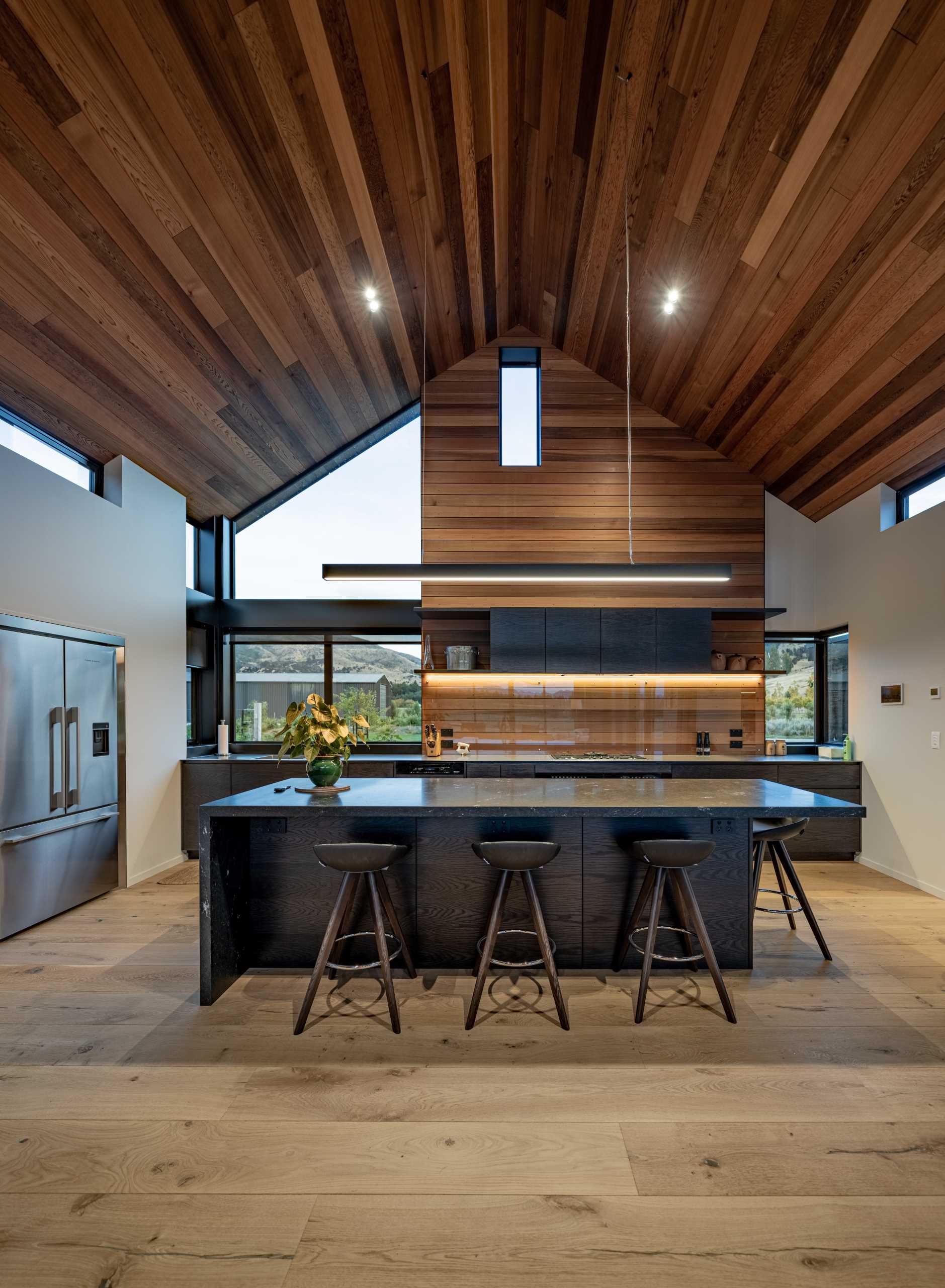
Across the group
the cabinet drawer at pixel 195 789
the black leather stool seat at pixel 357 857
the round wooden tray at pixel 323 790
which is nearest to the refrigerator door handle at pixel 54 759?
the cabinet drawer at pixel 195 789

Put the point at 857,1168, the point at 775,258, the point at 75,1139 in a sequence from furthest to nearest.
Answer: the point at 775,258 → the point at 75,1139 → the point at 857,1168

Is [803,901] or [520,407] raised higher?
[520,407]

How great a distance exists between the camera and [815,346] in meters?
4.19

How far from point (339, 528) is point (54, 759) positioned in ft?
10.2

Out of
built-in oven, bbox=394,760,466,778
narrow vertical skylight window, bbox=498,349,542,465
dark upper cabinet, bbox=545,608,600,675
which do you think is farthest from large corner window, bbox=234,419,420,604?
built-in oven, bbox=394,760,466,778

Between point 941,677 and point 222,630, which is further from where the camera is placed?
point 222,630

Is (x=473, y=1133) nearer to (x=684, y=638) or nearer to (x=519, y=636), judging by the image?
(x=519, y=636)

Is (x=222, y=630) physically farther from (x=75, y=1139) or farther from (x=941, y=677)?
(x=941, y=677)

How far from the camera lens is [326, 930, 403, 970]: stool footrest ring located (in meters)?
2.74

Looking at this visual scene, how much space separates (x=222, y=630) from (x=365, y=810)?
3.88 metres

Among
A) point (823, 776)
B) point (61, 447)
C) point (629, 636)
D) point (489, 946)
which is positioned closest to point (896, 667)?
point (823, 776)

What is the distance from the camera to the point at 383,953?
2.74 metres

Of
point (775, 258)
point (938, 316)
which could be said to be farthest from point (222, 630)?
point (938, 316)

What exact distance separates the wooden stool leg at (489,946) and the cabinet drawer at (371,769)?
260 centimetres
